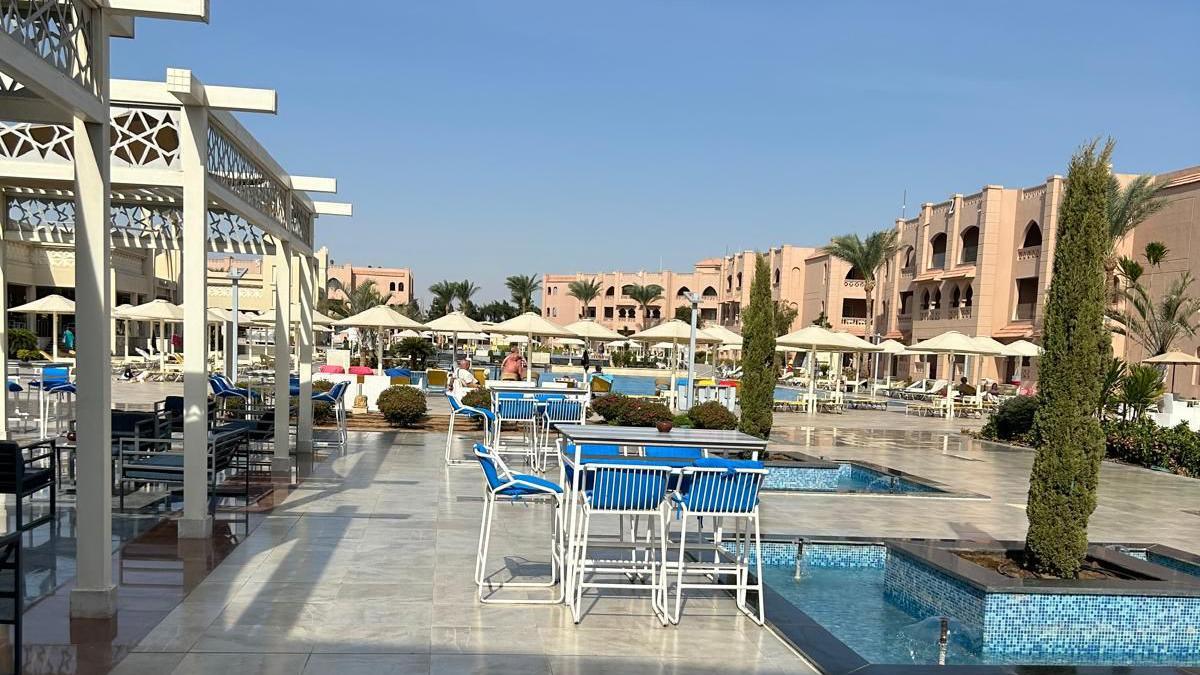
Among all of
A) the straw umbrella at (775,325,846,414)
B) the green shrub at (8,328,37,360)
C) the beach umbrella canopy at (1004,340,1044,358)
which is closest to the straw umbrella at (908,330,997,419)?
the beach umbrella canopy at (1004,340,1044,358)

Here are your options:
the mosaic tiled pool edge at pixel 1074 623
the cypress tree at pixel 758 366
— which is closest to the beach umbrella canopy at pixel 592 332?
the cypress tree at pixel 758 366

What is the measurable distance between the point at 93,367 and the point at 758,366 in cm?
890

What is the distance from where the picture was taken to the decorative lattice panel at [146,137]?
6172mm

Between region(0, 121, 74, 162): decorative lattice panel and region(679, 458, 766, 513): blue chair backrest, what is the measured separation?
602cm

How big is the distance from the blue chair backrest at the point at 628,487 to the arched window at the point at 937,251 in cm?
3837

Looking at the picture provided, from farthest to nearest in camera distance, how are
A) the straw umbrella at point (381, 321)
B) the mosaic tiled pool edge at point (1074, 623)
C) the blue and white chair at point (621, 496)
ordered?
the straw umbrella at point (381, 321) < the mosaic tiled pool edge at point (1074, 623) < the blue and white chair at point (621, 496)

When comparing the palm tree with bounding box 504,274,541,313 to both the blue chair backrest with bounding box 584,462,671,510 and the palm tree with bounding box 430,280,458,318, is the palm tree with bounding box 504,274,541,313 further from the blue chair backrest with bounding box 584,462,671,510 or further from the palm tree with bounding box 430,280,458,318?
the blue chair backrest with bounding box 584,462,671,510

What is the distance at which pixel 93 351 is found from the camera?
14.5 feet

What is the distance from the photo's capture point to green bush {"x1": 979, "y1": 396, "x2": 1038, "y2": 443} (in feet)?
59.1

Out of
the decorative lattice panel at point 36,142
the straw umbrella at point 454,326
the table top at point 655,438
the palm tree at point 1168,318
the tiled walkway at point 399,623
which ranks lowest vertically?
the tiled walkway at point 399,623

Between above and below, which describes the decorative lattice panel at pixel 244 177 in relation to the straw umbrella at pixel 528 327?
above

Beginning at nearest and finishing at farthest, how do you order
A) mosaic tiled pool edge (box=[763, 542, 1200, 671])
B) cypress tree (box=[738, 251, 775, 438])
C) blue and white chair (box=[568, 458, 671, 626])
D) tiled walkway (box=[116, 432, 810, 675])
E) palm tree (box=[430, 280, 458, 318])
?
tiled walkway (box=[116, 432, 810, 675]) < blue and white chair (box=[568, 458, 671, 626]) < mosaic tiled pool edge (box=[763, 542, 1200, 671]) < cypress tree (box=[738, 251, 775, 438]) < palm tree (box=[430, 280, 458, 318])

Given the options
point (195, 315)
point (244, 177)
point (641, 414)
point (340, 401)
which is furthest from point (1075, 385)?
point (340, 401)

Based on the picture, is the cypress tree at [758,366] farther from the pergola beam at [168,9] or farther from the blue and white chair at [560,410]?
the pergola beam at [168,9]
